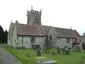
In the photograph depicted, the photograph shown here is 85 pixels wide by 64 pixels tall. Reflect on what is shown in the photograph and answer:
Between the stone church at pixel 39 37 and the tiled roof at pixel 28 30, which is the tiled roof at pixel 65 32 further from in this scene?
the tiled roof at pixel 28 30

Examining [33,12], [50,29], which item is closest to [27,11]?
[33,12]

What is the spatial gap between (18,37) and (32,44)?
4.69 m

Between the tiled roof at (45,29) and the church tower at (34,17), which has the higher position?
the church tower at (34,17)

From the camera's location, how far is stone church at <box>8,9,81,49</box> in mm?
45841

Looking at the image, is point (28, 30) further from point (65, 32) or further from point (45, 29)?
point (65, 32)

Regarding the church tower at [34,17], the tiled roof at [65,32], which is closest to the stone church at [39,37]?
the tiled roof at [65,32]

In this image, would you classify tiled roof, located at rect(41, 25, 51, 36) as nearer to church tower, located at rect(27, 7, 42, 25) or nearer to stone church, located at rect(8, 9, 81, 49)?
stone church, located at rect(8, 9, 81, 49)

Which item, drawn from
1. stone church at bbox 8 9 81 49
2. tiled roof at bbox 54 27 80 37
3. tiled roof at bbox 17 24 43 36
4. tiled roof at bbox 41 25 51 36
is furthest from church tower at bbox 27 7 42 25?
tiled roof at bbox 54 27 80 37

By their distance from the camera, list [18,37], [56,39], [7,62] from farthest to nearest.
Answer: [56,39] < [18,37] < [7,62]

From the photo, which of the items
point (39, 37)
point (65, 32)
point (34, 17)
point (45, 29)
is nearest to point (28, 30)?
point (39, 37)

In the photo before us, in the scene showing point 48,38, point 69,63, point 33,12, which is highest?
point 33,12

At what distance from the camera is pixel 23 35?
150ft

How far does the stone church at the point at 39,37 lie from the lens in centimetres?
4584

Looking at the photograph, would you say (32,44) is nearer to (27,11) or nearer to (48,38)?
(48,38)
